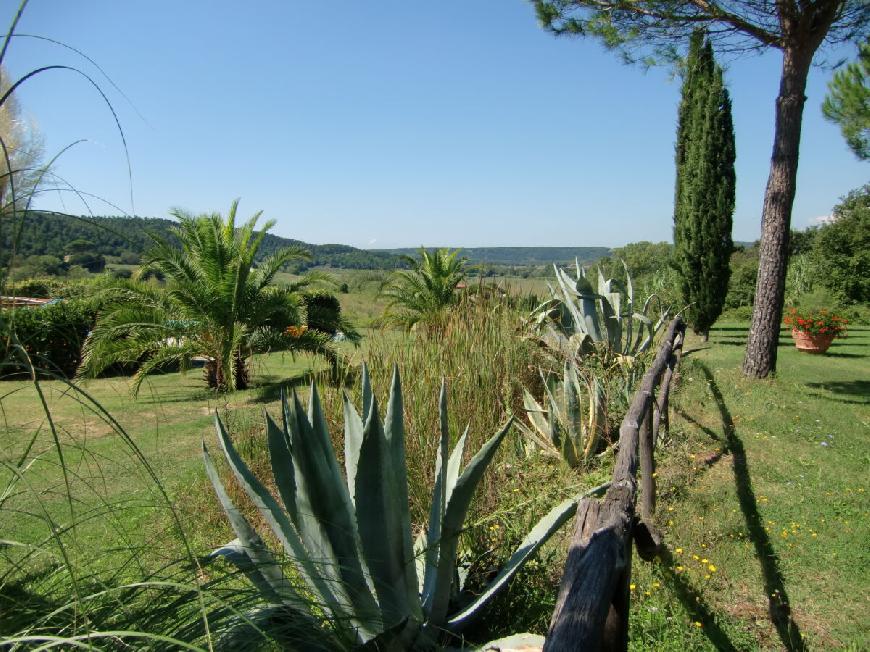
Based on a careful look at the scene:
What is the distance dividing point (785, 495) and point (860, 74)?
43.3ft

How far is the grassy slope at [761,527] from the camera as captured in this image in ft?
8.35

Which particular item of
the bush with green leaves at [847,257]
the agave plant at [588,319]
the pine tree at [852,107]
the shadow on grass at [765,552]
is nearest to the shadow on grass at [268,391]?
the agave plant at [588,319]

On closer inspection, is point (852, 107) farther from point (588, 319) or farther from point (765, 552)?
point (765, 552)

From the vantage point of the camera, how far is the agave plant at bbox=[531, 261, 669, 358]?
21.4 feet

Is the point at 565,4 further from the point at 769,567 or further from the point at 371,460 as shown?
the point at 371,460

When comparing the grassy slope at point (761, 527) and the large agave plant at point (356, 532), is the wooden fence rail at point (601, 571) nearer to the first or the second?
the large agave plant at point (356, 532)

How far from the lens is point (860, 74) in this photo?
12844mm

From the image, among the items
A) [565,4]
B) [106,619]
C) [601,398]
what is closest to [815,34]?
[565,4]

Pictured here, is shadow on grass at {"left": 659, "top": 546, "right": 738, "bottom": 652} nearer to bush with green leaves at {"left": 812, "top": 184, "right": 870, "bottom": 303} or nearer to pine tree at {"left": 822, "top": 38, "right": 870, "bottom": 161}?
pine tree at {"left": 822, "top": 38, "right": 870, "bottom": 161}

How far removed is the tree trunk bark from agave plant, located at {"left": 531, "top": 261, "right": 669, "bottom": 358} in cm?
145

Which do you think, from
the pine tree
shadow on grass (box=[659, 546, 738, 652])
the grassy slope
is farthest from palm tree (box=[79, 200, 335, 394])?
the pine tree

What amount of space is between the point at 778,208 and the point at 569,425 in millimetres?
4813

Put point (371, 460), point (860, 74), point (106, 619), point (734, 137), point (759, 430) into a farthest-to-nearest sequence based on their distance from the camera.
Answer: point (860, 74)
point (734, 137)
point (759, 430)
point (371, 460)
point (106, 619)

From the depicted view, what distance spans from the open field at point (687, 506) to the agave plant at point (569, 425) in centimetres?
20
